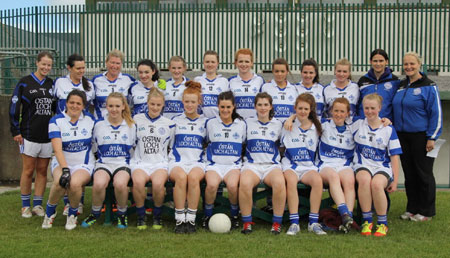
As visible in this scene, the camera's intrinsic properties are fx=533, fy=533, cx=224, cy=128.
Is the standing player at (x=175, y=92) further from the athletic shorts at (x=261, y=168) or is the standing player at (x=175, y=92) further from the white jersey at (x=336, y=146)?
the white jersey at (x=336, y=146)

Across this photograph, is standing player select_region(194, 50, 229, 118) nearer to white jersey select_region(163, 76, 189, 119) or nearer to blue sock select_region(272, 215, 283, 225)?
white jersey select_region(163, 76, 189, 119)

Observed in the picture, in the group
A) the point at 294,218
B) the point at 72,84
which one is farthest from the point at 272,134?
the point at 72,84

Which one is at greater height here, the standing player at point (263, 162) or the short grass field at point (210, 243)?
the standing player at point (263, 162)

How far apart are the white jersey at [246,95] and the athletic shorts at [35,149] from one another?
2.45 m

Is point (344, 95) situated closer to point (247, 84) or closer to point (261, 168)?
point (247, 84)

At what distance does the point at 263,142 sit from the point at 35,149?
2896 millimetres

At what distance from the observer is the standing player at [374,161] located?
18.9 feet

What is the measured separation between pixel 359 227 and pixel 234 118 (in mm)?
1880

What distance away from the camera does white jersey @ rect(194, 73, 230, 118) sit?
671cm

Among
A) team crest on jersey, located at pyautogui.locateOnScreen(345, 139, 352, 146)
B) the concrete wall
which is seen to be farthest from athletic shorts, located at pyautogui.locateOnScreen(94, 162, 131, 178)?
the concrete wall

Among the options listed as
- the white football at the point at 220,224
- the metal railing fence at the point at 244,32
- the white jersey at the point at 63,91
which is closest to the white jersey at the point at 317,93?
the white football at the point at 220,224

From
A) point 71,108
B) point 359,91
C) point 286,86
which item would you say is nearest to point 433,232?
point 359,91

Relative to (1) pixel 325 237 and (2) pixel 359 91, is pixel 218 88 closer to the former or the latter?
(2) pixel 359 91

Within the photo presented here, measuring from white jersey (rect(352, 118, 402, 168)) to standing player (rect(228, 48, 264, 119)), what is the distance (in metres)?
1.38
